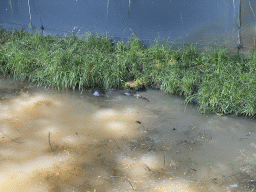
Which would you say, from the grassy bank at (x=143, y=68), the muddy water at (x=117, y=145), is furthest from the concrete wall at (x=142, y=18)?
the muddy water at (x=117, y=145)

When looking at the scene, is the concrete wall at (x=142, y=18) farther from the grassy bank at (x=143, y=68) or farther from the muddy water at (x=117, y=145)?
the muddy water at (x=117, y=145)

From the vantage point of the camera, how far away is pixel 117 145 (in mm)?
3205

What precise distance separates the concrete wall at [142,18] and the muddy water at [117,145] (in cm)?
171

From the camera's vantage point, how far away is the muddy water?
2.65m

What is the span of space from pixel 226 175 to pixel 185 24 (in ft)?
11.1

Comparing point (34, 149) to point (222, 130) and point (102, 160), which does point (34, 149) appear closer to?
point (102, 160)

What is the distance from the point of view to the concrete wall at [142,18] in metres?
5.21

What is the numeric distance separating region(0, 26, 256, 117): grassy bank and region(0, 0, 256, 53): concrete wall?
315 mm

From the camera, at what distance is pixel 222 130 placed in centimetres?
361

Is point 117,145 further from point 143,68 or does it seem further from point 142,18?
point 142,18

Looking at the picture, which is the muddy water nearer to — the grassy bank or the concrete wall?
the grassy bank

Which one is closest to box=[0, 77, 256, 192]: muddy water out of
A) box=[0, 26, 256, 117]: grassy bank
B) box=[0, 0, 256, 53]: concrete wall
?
box=[0, 26, 256, 117]: grassy bank

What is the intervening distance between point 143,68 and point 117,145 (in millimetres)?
2041

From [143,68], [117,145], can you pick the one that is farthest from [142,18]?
[117,145]
